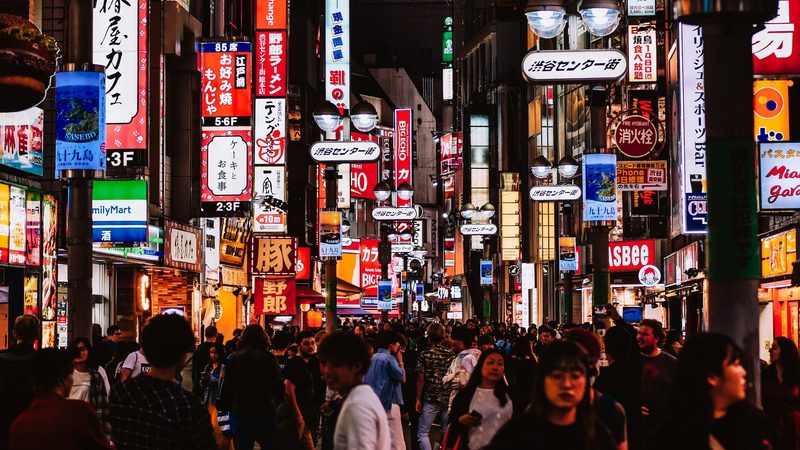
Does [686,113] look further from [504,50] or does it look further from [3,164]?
[504,50]

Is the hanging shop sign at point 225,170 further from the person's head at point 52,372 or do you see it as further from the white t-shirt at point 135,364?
the person's head at point 52,372

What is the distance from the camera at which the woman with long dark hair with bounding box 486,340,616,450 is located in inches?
207

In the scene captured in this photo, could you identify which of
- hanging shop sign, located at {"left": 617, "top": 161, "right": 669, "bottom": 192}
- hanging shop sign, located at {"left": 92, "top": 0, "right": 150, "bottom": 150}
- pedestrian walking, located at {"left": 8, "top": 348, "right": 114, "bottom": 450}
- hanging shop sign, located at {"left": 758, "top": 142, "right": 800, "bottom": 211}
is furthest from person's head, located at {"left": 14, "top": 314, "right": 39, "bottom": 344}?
hanging shop sign, located at {"left": 617, "top": 161, "right": 669, "bottom": 192}

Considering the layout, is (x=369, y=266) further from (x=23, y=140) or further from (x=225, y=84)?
(x=23, y=140)

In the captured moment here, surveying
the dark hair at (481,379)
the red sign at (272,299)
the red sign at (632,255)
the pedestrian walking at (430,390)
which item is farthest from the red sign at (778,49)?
the red sign at (632,255)

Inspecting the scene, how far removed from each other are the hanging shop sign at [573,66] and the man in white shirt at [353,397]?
34.7ft

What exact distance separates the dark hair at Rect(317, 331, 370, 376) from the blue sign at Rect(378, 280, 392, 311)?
195ft

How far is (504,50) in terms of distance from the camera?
84000 millimetres

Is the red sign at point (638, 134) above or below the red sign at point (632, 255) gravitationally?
above

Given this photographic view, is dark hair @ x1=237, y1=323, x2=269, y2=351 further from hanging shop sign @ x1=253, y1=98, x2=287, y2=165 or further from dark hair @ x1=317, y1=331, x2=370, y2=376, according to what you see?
hanging shop sign @ x1=253, y1=98, x2=287, y2=165

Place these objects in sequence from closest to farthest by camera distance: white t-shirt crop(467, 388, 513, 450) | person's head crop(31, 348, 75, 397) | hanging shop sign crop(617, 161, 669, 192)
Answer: person's head crop(31, 348, 75, 397)
white t-shirt crop(467, 388, 513, 450)
hanging shop sign crop(617, 161, 669, 192)

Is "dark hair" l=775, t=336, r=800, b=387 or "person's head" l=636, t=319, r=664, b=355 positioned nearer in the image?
"dark hair" l=775, t=336, r=800, b=387

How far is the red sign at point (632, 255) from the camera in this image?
3962 cm

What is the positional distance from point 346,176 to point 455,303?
34441mm
